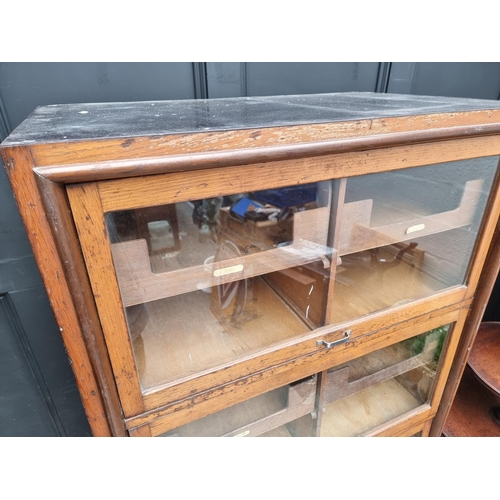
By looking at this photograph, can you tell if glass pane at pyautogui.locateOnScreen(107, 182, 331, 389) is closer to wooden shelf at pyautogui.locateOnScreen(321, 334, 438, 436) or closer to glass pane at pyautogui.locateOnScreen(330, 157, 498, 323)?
glass pane at pyautogui.locateOnScreen(330, 157, 498, 323)

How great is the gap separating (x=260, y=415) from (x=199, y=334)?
300mm

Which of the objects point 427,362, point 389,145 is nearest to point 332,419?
point 427,362

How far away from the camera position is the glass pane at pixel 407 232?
73 centimetres

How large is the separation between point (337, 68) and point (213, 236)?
75 centimetres

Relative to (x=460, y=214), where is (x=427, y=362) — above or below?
below

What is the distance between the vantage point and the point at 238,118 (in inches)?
22.2

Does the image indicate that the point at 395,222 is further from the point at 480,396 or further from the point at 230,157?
the point at 480,396

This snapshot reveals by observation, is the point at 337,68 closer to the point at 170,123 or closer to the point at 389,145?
the point at 389,145

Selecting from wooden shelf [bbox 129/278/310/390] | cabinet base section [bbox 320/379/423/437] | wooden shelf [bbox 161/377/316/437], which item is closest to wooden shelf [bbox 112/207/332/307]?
wooden shelf [bbox 129/278/310/390]

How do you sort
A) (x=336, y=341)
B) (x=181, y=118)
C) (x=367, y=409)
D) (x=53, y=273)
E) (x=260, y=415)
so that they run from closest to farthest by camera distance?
(x=53, y=273)
(x=181, y=118)
(x=336, y=341)
(x=260, y=415)
(x=367, y=409)

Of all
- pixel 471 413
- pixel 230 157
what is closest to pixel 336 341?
pixel 230 157

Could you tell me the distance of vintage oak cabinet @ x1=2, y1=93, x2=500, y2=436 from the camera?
1.49 ft

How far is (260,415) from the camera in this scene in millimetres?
904

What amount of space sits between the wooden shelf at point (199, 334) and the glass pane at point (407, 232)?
16 centimetres
